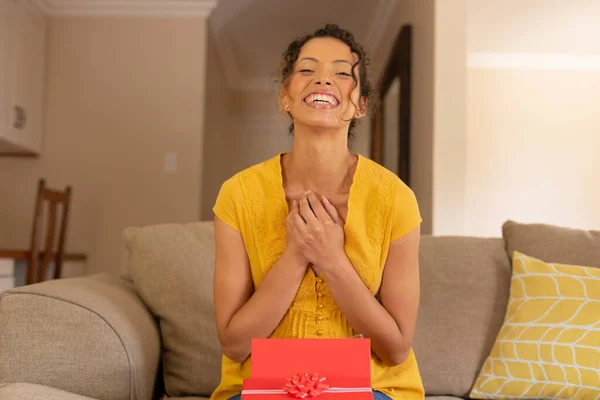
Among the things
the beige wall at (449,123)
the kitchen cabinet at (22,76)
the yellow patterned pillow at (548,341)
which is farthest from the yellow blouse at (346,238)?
the kitchen cabinet at (22,76)

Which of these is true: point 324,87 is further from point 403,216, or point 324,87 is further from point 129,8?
point 129,8

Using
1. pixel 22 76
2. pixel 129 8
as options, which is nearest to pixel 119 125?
pixel 22 76

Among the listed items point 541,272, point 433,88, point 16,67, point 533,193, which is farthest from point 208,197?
point 541,272

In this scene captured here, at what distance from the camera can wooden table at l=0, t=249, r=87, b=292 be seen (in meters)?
2.71

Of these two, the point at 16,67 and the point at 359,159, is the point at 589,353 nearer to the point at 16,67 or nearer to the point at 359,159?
the point at 359,159

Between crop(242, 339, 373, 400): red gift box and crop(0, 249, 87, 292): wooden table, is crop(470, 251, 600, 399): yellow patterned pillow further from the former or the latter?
crop(0, 249, 87, 292): wooden table

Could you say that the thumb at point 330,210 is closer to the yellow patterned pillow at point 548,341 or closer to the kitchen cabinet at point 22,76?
the yellow patterned pillow at point 548,341

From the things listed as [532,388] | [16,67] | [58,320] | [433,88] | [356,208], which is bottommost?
[532,388]

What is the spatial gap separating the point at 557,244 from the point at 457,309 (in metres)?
0.34

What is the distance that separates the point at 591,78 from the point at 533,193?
1153mm

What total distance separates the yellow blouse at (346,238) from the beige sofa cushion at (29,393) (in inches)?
9.9

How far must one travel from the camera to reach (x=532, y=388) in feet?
4.13

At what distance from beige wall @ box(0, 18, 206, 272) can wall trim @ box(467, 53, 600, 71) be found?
104 inches

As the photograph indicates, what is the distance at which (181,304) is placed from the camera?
1311 millimetres
